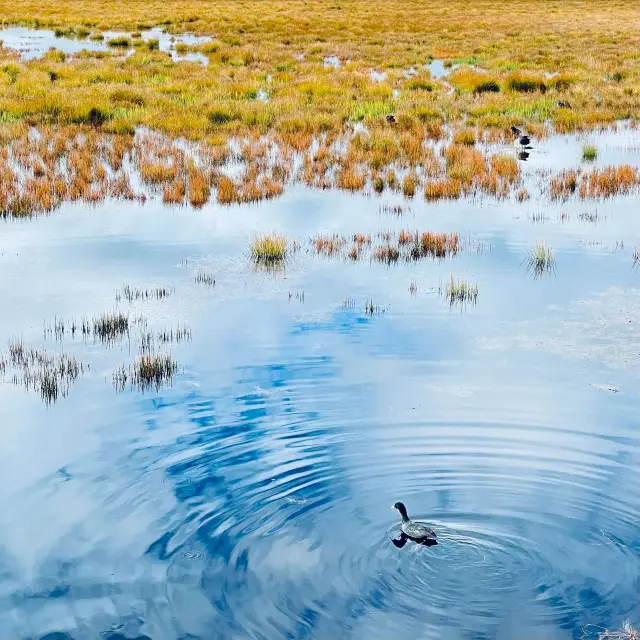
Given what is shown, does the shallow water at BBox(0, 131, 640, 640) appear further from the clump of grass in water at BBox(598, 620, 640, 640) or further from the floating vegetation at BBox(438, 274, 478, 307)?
the floating vegetation at BBox(438, 274, 478, 307)

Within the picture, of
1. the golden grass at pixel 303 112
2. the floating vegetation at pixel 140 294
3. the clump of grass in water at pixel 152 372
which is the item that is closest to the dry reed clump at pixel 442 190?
the golden grass at pixel 303 112

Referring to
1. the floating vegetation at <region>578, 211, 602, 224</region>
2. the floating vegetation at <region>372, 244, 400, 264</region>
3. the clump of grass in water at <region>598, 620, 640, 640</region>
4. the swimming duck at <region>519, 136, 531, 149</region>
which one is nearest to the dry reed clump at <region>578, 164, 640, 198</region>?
the floating vegetation at <region>578, 211, 602, 224</region>

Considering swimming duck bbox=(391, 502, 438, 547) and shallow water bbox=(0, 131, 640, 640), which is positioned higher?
swimming duck bbox=(391, 502, 438, 547)

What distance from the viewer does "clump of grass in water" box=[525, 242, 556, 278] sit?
12.9m

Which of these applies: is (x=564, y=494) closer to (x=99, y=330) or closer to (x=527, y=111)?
(x=99, y=330)

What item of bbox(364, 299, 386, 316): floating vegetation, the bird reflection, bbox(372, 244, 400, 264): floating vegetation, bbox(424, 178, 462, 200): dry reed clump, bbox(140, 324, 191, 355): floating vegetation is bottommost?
Result: the bird reflection

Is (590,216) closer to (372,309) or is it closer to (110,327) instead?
(372,309)

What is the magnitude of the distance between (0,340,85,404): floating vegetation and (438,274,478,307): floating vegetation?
467cm

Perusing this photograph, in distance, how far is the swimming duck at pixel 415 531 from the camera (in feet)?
20.0

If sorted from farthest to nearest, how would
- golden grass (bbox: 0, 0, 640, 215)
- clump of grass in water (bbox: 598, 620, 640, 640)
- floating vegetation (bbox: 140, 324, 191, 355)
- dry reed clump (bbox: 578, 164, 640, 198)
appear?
golden grass (bbox: 0, 0, 640, 215), dry reed clump (bbox: 578, 164, 640, 198), floating vegetation (bbox: 140, 324, 191, 355), clump of grass in water (bbox: 598, 620, 640, 640)

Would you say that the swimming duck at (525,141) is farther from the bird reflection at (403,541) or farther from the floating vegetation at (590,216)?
the bird reflection at (403,541)

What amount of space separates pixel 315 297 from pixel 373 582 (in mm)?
6172

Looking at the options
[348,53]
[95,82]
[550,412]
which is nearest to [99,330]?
[550,412]

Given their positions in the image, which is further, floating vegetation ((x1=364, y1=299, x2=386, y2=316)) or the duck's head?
floating vegetation ((x1=364, y1=299, x2=386, y2=316))
